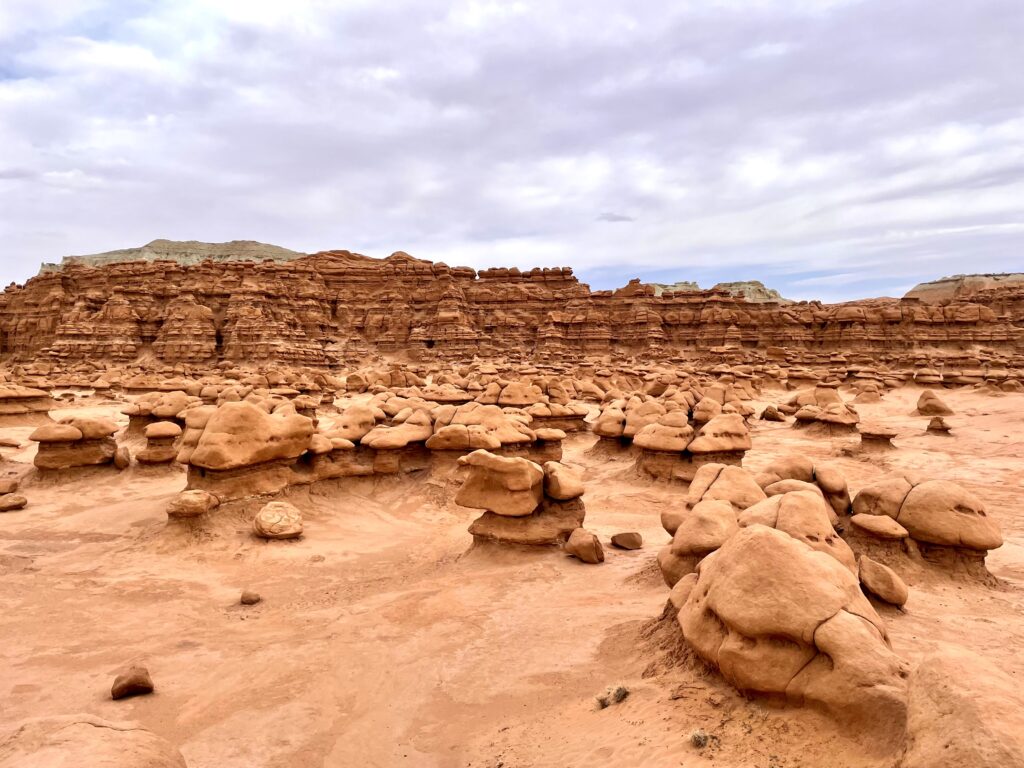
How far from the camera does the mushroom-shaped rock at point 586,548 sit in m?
8.06

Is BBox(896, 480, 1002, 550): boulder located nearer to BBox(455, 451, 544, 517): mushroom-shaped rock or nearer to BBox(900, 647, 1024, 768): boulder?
BBox(900, 647, 1024, 768): boulder

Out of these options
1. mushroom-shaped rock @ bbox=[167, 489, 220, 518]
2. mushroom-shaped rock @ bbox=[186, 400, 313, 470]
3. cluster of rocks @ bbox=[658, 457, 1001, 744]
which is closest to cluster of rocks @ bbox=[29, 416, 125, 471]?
mushroom-shaped rock @ bbox=[186, 400, 313, 470]

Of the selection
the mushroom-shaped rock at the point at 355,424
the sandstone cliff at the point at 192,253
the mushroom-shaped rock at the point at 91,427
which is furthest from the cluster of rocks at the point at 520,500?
the sandstone cliff at the point at 192,253

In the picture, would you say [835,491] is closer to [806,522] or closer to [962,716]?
[806,522]

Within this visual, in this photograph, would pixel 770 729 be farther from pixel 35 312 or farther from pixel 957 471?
pixel 35 312

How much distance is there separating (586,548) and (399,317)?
5186 cm

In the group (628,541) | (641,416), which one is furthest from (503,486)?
(641,416)

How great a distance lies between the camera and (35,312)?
5284 centimetres

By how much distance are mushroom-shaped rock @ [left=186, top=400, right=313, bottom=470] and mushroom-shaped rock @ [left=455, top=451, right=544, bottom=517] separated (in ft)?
13.3

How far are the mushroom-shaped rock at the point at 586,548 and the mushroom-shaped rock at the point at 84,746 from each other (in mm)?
5692

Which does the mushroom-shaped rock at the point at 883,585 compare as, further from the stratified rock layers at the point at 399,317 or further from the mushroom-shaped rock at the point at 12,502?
the stratified rock layers at the point at 399,317

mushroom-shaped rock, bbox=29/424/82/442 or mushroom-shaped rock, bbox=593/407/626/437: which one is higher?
mushroom-shaped rock, bbox=29/424/82/442

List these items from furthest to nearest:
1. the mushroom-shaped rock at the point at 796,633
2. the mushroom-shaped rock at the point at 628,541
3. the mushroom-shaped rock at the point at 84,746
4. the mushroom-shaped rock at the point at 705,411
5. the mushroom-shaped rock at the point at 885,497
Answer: the mushroom-shaped rock at the point at 705,411, the mushroom-shaped rock at the point at 628,541, the mushroom-shaped rock at the point at 885,497, the mushroom-shaped rock at the point at 796,633, the mushroom-shaped rock at the point at 84,746

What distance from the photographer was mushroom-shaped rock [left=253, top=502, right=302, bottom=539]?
957 centimetres
